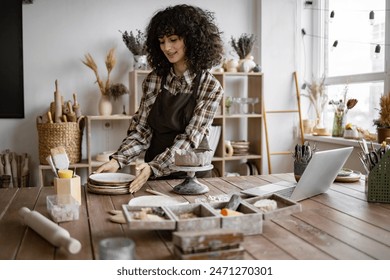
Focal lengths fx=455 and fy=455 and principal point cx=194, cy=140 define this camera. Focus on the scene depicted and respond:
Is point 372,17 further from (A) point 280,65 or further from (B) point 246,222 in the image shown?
(B) point 246,222

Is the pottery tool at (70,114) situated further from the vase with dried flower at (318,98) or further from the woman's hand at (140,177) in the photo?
the vase with dried flower at (318,98)

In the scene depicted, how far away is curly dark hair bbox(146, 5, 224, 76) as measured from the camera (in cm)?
250

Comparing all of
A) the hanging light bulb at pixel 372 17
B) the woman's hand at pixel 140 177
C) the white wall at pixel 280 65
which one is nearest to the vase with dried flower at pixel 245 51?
the white wall at pixel 280 65

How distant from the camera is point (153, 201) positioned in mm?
1796

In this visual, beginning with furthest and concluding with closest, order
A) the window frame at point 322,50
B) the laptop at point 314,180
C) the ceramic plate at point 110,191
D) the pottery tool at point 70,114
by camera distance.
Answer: the window frame at point 322,50
the pottery tool at point 70,114
the ceramic plate at point 110,191
the laptop at point 314,180

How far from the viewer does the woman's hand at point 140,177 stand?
2.03 metres

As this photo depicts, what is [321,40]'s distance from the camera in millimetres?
5000

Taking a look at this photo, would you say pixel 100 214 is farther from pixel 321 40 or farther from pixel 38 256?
pixel 321 40

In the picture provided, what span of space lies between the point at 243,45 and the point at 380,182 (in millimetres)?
2849

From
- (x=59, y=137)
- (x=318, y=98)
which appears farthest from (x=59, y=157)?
(x=318, y=98)

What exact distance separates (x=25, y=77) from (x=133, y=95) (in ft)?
3.36

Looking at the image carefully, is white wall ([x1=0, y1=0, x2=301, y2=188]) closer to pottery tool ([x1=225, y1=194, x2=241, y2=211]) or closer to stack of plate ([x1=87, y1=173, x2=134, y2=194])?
stack of plate ([x1=87, y1=173, x2=134, y2=194])

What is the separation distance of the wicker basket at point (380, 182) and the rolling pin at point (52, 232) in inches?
50.9

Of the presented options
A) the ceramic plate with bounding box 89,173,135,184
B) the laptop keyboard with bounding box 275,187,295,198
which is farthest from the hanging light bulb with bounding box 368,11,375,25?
the ceramic plate with bounding box 89,173,135,184
